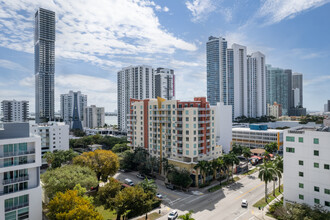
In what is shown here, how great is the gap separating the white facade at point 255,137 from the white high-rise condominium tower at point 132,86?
6795 centimetres

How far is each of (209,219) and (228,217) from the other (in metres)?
3.96

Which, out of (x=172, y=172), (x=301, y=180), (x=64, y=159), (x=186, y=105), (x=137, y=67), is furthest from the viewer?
(x=137, y=67)

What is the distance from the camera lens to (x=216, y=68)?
18388cm

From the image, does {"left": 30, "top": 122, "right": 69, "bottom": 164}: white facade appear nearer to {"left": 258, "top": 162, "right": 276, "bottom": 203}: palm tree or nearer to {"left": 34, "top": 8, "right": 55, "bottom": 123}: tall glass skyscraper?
{"left": 258, "top": 162, "right": 276, "bottom": 203}: palm tree

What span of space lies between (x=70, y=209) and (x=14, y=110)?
177021mm

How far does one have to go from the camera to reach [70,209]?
109ft

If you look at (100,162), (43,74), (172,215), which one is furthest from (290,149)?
(43,74)

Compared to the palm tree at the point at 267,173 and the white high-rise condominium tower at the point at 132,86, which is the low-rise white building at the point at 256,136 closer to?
the palm tree at the point at 267,173

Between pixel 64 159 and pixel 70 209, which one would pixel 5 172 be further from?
pixel 64 159

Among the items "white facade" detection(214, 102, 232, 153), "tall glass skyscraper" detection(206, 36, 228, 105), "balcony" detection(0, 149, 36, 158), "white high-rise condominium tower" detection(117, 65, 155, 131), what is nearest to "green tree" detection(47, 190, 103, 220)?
"balcony" detection(0, 149, 36, 158)

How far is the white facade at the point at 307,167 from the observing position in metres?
37.9

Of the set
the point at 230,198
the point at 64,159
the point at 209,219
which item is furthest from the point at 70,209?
the point at 64,159

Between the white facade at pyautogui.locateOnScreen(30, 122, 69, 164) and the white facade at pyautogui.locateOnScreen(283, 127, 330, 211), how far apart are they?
87552mm

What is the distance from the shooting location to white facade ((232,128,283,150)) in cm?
10653
